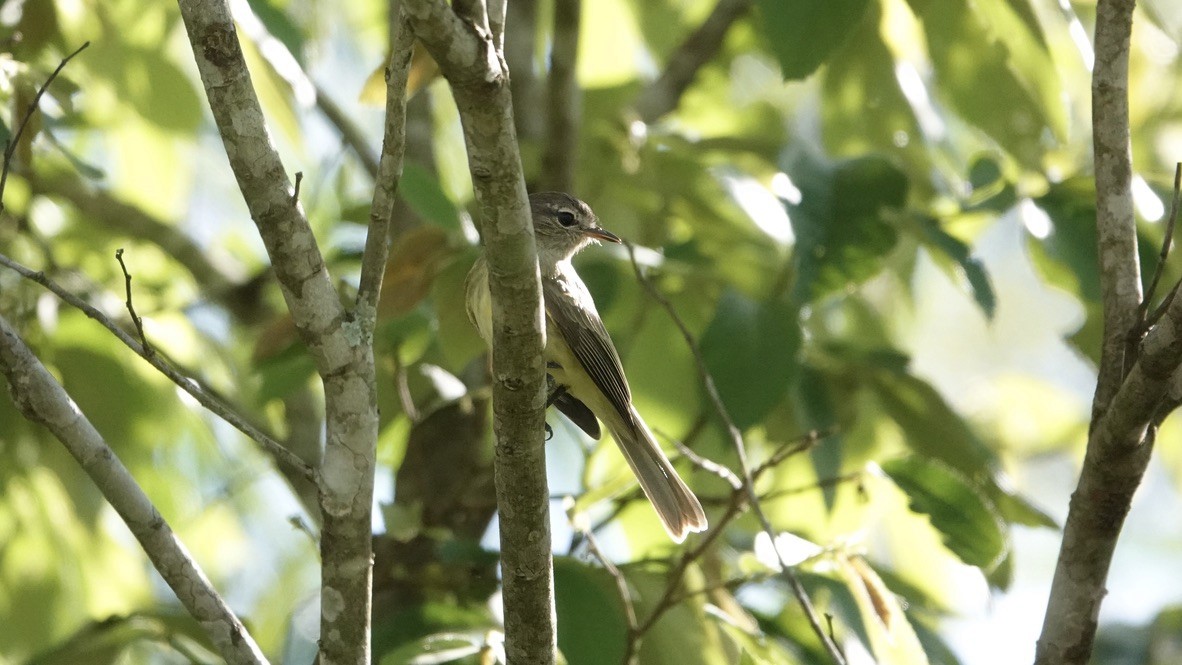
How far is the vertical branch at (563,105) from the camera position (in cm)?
486

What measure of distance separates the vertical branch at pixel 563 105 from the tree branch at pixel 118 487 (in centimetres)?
252

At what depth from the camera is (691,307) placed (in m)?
4.61

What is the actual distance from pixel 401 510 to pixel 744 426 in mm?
1086

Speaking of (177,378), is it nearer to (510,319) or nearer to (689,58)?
(510,319)

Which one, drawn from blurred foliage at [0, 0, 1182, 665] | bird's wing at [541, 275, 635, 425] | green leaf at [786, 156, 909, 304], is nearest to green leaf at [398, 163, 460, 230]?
blurred foliage at [0, 0, 1182, 665]

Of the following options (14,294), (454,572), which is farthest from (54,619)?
(454,572)

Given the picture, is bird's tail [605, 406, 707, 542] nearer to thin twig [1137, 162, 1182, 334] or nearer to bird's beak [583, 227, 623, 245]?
bird's beak [583, 227, 623, 245]

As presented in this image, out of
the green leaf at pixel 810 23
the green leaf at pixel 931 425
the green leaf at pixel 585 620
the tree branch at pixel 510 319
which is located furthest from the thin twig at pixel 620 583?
the green leaf at pixel 810 23

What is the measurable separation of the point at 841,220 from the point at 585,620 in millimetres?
1497

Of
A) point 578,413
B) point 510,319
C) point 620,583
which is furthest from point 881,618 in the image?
point 578,413

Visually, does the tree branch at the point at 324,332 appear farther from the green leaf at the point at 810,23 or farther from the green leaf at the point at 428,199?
the green leaf at the point at 810,23

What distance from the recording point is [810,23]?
3.44 meters

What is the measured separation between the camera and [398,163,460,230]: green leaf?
3.73 m

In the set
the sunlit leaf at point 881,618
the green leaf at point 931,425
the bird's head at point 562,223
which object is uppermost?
the bird's head at point 562,223
